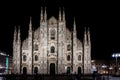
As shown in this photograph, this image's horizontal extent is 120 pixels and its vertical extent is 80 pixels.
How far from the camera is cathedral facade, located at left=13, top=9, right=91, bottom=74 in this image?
77688 mm

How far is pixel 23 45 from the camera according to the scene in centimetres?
7919

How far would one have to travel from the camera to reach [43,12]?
8044cm

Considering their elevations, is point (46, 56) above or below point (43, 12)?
below

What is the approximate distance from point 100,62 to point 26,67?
46751 mm

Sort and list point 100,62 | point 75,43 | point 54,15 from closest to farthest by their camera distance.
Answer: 1. point 75,43
2. point 54,15
3. point 100,62

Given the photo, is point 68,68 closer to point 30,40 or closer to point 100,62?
point 30,40

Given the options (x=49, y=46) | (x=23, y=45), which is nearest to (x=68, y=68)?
(x=49, y=46)

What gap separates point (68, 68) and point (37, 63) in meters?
7.76

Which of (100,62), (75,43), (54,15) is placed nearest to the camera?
(75,43)

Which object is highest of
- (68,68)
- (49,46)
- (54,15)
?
(54,15)


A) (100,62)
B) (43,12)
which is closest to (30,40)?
(43,12)

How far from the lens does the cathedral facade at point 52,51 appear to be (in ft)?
255

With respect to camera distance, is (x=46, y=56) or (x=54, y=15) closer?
(x=46, y=56)

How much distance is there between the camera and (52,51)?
3103 inches
